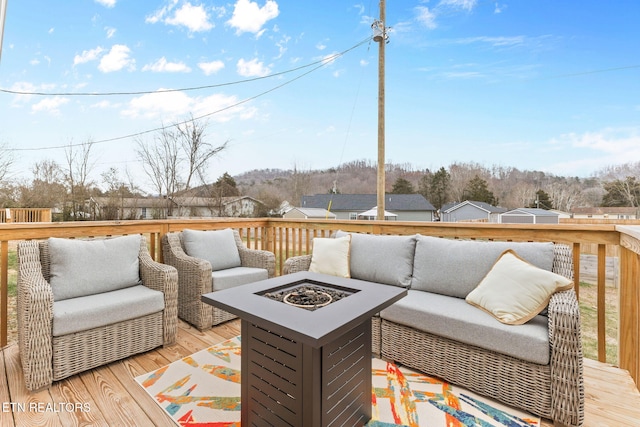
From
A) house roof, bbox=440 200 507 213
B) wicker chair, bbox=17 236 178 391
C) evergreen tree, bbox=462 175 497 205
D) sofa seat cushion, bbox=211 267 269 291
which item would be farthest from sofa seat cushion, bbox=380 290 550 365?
evergreen tree, bbox=462 175 497 205

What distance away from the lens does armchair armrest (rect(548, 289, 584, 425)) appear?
149 cm

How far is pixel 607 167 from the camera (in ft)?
12.2

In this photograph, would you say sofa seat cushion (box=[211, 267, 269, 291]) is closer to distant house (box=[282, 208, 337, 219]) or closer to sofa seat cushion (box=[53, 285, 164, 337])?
sofa seat cushion (box=[53, 285, 164, 337])

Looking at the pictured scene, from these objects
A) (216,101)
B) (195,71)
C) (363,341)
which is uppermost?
(195,71)

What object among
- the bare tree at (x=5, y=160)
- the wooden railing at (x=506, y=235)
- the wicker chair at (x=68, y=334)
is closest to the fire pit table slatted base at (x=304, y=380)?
the wicker chair at (x=68, y=334)

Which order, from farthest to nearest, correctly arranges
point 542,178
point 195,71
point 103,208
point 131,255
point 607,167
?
point 195,71, point 103,208, point 542,178, point 607,167, point 131,255

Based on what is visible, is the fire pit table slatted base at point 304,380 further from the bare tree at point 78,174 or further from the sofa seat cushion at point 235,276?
the bare tree at point 78,174

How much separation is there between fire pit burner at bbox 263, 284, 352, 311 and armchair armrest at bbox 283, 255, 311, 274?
1009 mm

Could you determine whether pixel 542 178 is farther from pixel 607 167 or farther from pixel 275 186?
pixel 275 186

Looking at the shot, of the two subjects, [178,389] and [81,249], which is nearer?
[178,389]

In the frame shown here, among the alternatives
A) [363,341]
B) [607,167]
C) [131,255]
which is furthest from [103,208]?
[607,167]

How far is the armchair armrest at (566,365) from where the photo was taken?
1489 millimetres

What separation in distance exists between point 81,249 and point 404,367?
8.94 feet

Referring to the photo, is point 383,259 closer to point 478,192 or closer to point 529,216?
point 529,216
